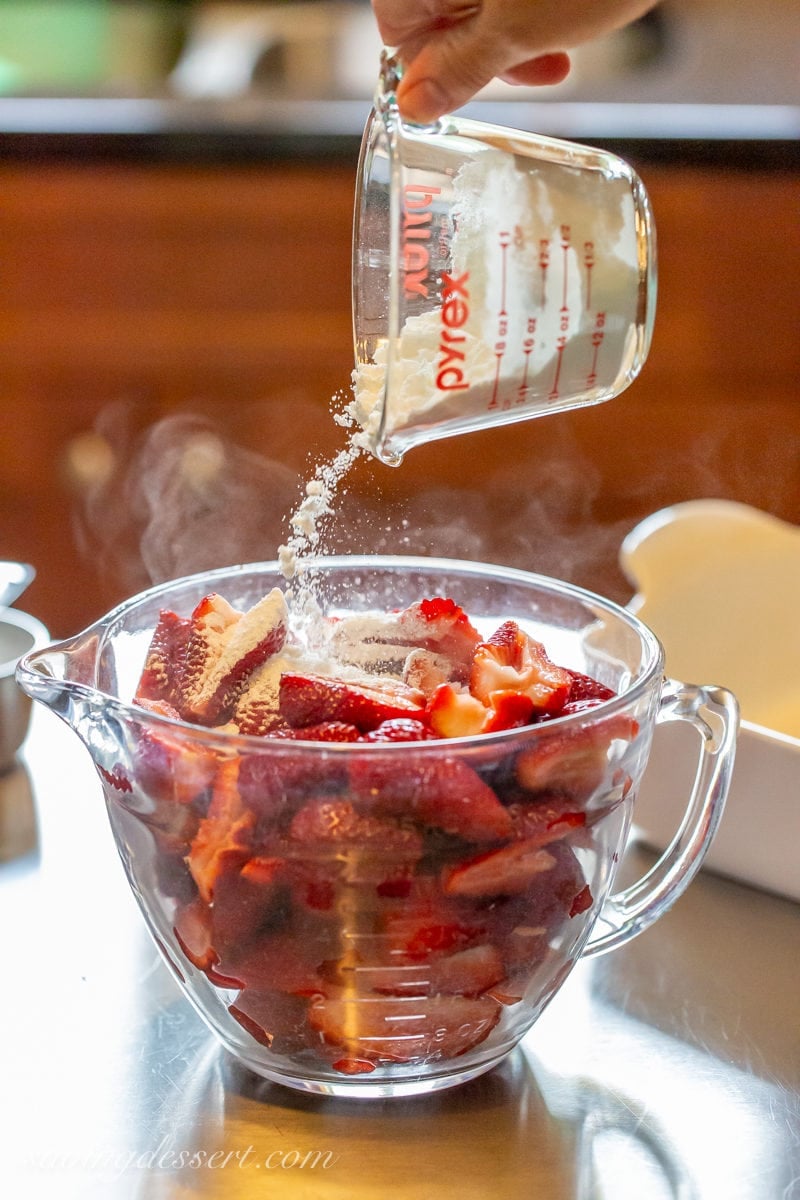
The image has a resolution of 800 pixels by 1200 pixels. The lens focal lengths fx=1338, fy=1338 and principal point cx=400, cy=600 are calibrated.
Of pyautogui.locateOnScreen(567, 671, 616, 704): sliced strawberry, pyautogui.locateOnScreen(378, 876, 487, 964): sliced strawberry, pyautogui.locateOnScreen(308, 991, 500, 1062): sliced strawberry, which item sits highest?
pyautogui.locateOnScreen(567, 671, 616, 704): sliced strawberry

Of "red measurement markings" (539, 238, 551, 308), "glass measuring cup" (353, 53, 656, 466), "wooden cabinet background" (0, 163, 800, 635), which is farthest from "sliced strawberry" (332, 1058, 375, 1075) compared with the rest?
"wooden cabinet background" (0, 163, 800, 635)

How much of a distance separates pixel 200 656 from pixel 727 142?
5.51ft

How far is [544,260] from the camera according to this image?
0.84m

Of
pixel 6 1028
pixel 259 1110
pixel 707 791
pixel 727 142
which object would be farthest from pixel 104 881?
pixel 727 142

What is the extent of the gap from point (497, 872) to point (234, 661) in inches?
9.2

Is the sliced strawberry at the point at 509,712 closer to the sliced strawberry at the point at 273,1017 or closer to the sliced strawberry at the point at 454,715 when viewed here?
the sliced strawberry at the point at 454,715

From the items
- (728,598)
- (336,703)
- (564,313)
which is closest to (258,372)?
(728,598)

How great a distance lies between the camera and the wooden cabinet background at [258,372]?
220 cm

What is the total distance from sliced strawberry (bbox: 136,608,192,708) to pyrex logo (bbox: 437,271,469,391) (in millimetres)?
227

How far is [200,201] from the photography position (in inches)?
86.3

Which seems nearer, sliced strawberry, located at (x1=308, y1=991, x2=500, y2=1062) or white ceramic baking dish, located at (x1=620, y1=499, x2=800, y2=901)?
sliced strawberry, located at (x1=308, y1=991, x2=500, y2=1062)

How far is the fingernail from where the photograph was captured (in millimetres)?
849

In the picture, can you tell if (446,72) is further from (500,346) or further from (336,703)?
(336,703)

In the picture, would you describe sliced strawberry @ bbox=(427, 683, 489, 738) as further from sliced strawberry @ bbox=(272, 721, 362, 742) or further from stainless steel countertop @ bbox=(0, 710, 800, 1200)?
stainless steel countertop @ bbox=(0, 710, 800, 1200)
